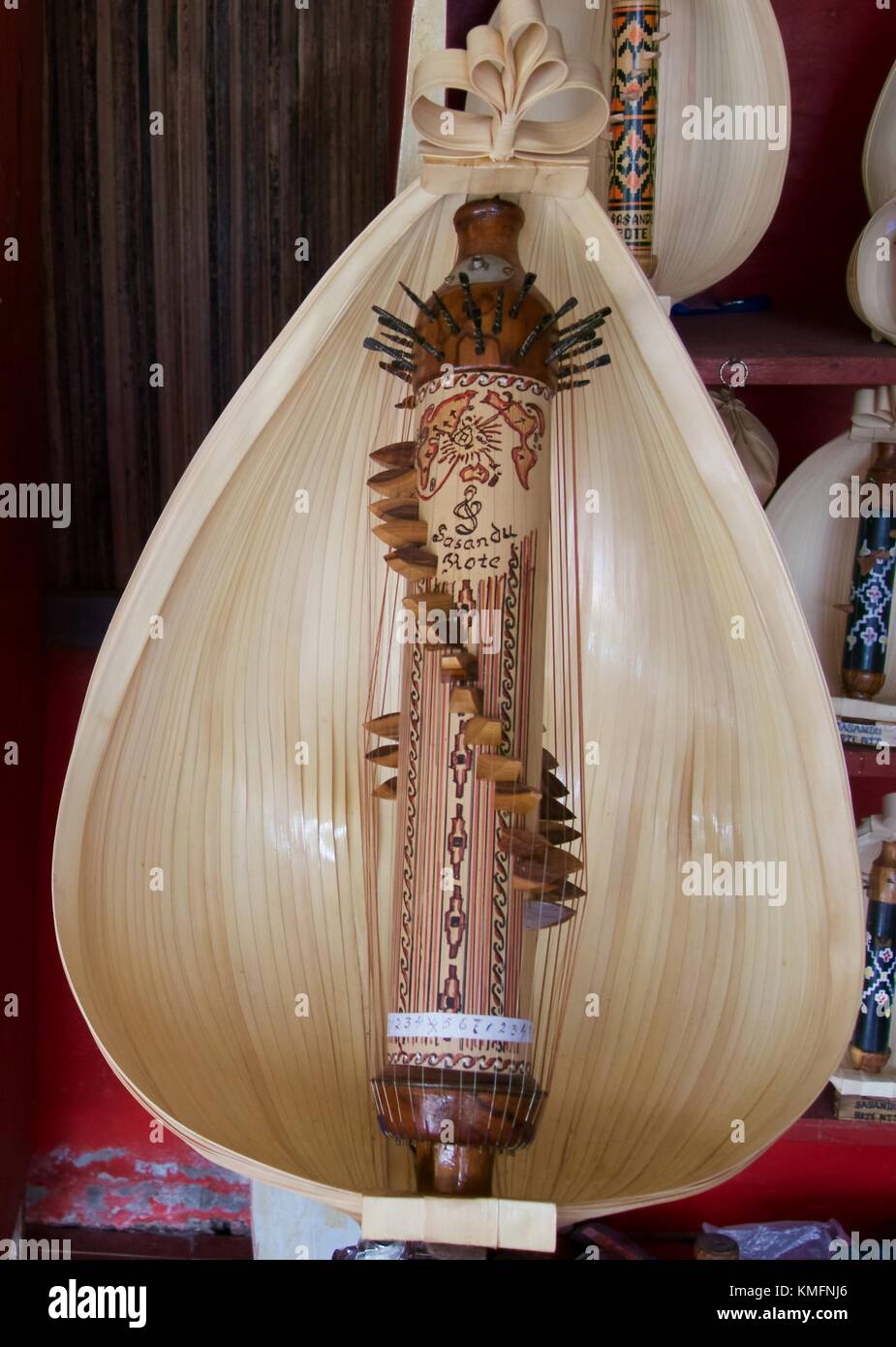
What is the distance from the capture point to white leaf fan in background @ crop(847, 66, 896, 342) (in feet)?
3.22

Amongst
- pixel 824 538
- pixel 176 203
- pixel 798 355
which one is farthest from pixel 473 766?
Result: pixel 176 203

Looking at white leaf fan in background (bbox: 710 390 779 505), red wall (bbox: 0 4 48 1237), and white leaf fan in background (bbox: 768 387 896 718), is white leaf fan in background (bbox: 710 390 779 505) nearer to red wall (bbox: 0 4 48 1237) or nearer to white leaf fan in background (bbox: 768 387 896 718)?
white leaf fan in background (bbox: 768 387 896 718)

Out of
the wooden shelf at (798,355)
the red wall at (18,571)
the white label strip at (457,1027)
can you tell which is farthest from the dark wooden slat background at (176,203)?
the white label strip at (457,1027)

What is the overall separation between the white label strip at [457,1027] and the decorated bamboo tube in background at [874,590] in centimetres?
60

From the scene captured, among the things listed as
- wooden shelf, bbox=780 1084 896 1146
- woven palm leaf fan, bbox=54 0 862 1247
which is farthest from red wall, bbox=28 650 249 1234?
wooden shelf, bbox=780 1084 896 1146

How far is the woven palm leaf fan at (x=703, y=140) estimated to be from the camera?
0.97 metres

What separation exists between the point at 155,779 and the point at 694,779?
418 mm

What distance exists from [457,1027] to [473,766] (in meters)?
0.16

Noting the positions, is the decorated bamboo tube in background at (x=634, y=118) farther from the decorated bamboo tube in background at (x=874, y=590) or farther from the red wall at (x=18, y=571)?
the red wall at (x=18, y=571)

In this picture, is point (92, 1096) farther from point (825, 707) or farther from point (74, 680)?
point (825, 707)

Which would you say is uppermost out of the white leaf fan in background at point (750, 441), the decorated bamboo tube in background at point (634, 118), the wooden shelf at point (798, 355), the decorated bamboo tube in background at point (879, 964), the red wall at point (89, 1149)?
the decorated bamboo tube in background at point (634, 118)

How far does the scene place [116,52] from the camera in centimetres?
117

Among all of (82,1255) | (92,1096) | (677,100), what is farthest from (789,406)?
(82,1255)

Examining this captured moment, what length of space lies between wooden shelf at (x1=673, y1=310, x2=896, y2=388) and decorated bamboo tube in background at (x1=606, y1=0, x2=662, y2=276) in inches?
4.8
